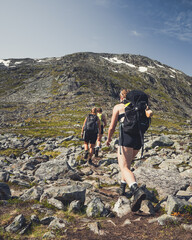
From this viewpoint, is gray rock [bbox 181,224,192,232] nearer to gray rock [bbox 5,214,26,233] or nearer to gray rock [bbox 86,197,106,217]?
gray rock [bbox 86,197,106,217]

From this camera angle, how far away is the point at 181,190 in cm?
673

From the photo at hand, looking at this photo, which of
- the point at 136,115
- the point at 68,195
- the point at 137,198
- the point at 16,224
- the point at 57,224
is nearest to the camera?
the point at 16,224

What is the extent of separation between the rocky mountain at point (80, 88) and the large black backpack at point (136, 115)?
55.3m

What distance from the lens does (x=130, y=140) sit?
17.7 feet

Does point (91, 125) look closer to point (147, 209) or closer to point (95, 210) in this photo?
point (95, 210)

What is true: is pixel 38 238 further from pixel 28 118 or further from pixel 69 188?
pixel 28 118

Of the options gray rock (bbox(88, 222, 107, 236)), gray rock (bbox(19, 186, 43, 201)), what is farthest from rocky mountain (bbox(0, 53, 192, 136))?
gray rock (bbox(88, 222, 107, 236))

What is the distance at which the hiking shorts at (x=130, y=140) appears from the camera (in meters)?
5.39

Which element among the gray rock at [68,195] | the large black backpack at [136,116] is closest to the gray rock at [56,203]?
the gray rock at [68,195]

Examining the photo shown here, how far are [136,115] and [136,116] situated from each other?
0.03m

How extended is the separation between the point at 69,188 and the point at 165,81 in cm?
17720

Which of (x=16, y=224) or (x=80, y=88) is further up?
(x=80, y=88)

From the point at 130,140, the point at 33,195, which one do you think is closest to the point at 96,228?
the point at 130,140

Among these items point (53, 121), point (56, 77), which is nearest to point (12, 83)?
point (56, 77)
